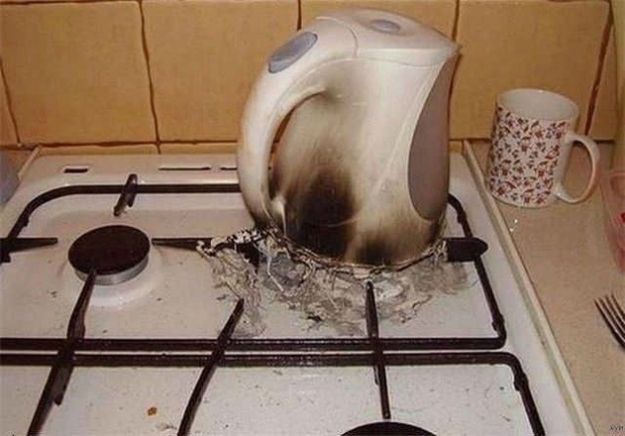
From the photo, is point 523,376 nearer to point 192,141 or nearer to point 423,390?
point 423,390

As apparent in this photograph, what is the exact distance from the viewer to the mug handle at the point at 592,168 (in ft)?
2.02

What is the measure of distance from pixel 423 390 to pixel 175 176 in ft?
1.17

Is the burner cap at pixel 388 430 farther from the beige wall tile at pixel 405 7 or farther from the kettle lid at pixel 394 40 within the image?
the beige wall tile at pixel 405 7

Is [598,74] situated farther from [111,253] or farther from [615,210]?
[111,253]

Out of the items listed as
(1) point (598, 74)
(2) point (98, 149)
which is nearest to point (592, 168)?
(1) point (598, 74)

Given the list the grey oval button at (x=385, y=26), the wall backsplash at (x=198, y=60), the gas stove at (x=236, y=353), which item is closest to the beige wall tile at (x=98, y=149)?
the wall backsplash at (x=198, y=60)

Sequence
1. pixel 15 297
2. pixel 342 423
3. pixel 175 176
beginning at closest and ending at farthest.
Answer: pixel 342 423 → pixel 15 297 → pixel 175 176

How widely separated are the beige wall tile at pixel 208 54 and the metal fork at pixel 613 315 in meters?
0.39

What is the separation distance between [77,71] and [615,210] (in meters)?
0.55

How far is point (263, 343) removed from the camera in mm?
521

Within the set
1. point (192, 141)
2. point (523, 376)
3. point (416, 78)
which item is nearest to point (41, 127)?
point (192, 141)

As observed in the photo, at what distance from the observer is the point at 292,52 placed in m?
0.49

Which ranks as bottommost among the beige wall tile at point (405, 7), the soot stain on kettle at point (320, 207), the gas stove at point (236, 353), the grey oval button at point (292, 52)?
the gas stove at point (236, 353)

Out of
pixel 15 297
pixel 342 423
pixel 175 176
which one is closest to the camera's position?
pixel 342 423
